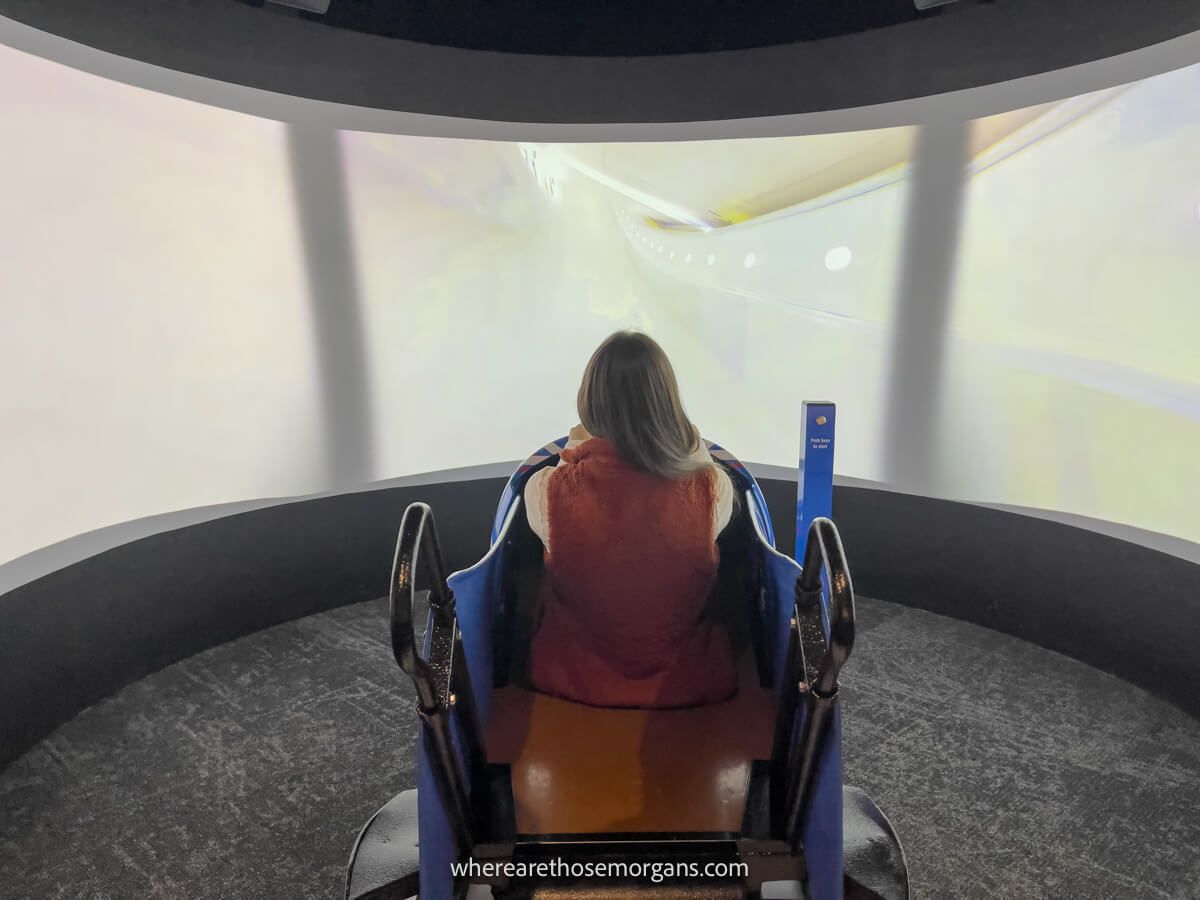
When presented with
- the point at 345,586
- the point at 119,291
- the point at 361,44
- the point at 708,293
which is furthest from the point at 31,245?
the point at 708,293

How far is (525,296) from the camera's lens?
3.64 m

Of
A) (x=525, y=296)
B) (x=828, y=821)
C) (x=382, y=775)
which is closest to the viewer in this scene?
(x=828, y=821)

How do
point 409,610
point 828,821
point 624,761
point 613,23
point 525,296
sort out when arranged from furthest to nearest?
1. point 525,296
2. point 613,23
3. point 624,761
4. point 828,821
5. point 409,610

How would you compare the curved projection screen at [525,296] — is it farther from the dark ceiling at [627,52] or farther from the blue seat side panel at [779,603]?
the blue seat side panel at [779,603]

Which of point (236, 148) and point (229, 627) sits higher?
point (236, 148)

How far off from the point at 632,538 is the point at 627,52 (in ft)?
8.29

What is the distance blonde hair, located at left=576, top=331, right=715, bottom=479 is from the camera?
148 cm

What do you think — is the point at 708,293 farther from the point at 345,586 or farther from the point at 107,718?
the point at 107,718

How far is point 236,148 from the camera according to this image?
9.81 feet

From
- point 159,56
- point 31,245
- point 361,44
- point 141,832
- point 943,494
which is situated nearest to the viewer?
point 141,832

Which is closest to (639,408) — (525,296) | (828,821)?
(828,821)

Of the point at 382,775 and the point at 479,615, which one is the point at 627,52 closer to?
the point at 479,615

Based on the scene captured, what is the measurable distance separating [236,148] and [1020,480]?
345 cm

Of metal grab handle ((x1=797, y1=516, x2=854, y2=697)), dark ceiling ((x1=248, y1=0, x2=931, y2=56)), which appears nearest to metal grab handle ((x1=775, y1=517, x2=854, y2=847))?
metal grab handle ((x1=797, y1=516, x2=854, y2=697))
